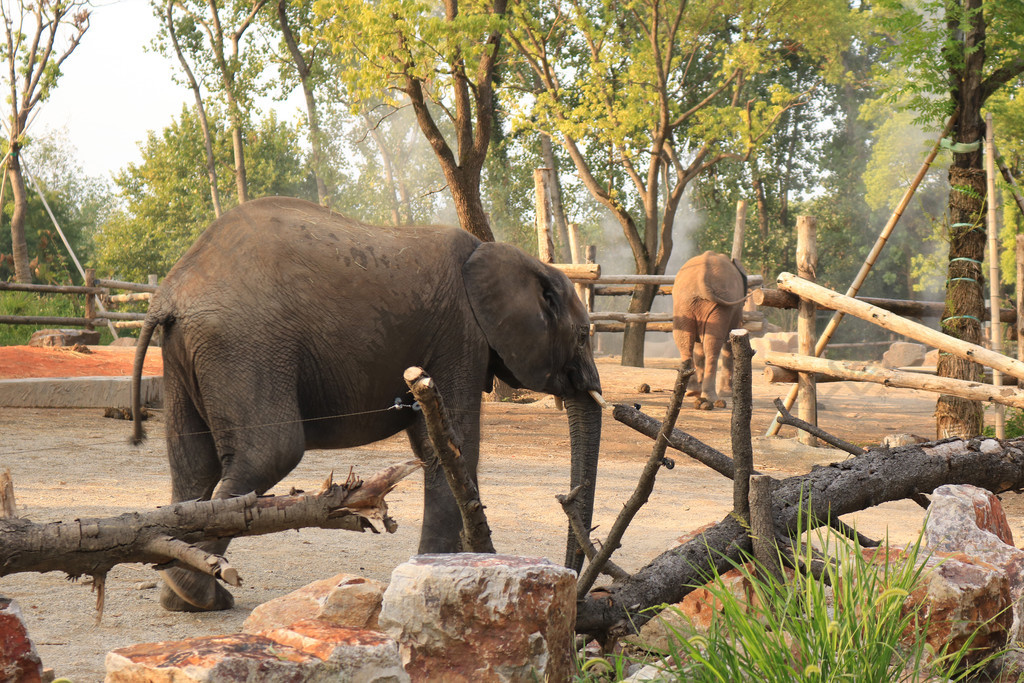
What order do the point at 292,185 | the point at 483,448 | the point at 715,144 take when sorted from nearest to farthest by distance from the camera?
the point at 483,448, the point at 715,144, the point at 292,185

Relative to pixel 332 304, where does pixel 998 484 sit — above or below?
below

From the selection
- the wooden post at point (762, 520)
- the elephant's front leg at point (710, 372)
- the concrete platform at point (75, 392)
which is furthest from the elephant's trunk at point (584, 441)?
the elephant's front leg at point (710, 372)

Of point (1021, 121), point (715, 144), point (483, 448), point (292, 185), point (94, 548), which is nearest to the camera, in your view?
point (94, 548)

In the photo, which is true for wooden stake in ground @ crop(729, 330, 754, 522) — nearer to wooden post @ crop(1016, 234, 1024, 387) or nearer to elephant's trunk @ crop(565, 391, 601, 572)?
elephant's trunk @ crop(565, 391, 601, 572)

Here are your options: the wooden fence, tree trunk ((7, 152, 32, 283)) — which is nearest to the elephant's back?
the wooden fence

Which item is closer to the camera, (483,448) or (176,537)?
(176,537)

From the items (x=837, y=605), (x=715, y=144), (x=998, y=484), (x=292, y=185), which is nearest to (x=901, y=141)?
(x=715, y=144)

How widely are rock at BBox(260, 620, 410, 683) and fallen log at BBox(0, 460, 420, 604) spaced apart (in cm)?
45

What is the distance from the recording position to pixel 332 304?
13.1 feet

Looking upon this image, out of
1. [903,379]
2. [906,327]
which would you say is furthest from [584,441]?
[906,327]

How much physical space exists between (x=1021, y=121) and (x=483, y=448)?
40.0 feet

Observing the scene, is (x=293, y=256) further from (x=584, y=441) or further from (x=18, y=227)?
(x=18, y=227)

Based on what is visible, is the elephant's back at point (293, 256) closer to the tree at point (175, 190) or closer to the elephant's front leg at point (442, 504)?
the elephant's front leg at point (442, 504)

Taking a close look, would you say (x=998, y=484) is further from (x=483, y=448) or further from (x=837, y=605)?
(x=483, y=448)
